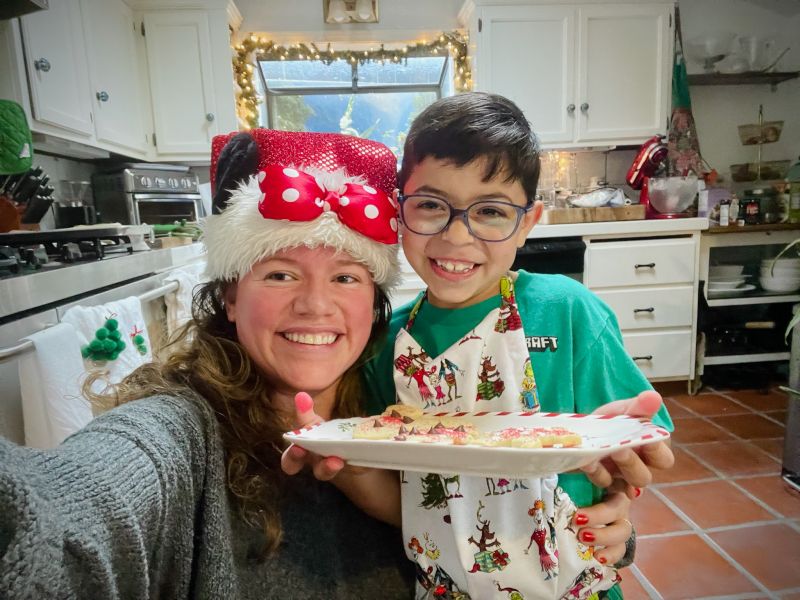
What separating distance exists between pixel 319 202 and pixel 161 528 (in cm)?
50

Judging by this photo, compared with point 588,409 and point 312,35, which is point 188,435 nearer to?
point 588,409

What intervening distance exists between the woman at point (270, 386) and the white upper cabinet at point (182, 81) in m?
2.96

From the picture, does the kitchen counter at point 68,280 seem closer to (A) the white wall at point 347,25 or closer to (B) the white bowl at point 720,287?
(A) the white wall at point 347,25

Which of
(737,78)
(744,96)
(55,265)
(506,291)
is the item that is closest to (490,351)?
(506,291)

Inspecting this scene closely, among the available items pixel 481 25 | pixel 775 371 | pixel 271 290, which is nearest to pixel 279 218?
pixel 271 290

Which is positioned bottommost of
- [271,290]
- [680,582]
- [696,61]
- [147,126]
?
[680,582]

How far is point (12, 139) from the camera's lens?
4.65 ft

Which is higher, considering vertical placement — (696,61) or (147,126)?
(696,61)

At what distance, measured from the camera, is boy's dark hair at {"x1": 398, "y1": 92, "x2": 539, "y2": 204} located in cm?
82

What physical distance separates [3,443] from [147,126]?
361cm

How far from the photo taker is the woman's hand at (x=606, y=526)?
74cm

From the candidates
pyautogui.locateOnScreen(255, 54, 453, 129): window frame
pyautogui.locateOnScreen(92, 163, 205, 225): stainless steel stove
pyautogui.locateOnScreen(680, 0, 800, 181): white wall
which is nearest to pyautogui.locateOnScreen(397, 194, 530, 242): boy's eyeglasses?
pyautogui.locateOnScreen(92, 163, 205, 225): stainless steel stove

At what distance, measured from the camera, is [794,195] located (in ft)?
9.73

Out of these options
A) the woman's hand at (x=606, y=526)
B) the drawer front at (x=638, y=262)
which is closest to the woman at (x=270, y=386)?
the woman's hand at (x=606, y=526)
